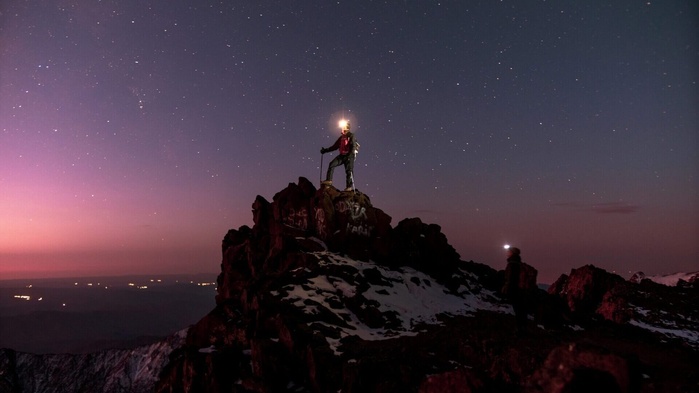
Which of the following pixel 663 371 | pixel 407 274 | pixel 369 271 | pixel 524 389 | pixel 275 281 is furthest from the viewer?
pixel 407 274

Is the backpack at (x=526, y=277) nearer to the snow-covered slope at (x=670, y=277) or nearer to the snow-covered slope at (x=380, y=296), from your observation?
the snow-covered slope at (x=380, y=296)

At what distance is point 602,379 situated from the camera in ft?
25.6

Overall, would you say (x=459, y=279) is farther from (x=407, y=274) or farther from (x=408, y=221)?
(x=408, y=221)

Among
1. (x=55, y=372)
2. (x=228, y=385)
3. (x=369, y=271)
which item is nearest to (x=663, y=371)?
(x=228, y=385)

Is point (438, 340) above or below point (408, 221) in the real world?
below

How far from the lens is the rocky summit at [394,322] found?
10.2 meters

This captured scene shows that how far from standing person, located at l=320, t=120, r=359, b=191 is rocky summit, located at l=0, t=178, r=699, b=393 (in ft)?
3.63

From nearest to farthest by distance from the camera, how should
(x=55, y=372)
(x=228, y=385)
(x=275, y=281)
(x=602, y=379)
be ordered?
(x=602, y=379)
(x=228, y=385)
(x=275, y=281)
(x=55, y=372)

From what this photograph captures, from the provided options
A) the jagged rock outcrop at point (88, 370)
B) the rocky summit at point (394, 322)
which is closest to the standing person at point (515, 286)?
the rocky summit at point (394, 322)

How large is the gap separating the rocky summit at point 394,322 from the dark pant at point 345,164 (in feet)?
4.16

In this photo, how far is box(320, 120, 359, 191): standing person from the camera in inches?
1353

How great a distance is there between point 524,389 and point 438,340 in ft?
25.8

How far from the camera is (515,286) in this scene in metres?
15.5

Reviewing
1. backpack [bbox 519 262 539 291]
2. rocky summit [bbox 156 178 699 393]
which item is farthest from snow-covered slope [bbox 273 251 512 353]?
backpack [bbox 519 262 539 291]
